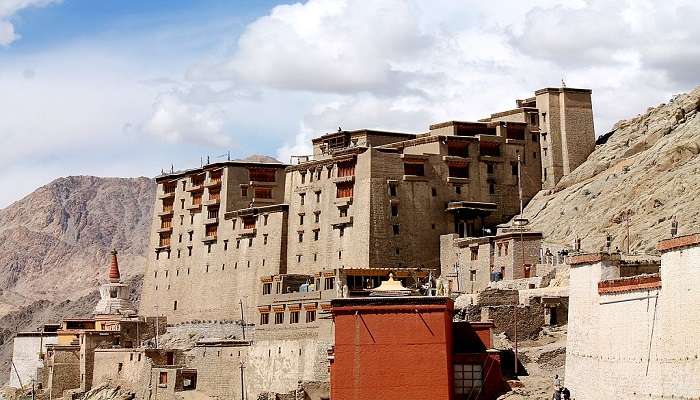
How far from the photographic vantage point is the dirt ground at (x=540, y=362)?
154 ft

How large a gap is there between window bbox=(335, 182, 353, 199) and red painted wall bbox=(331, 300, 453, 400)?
96.2 feet

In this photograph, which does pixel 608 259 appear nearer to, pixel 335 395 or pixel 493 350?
pixel 493 350

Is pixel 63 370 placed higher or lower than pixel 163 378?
higher

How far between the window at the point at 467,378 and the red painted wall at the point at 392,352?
811 mm

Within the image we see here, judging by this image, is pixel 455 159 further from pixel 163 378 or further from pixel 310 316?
pixel 163 378

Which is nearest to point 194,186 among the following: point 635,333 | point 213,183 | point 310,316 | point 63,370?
point 213,183

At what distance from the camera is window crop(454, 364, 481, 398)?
48.6 meters

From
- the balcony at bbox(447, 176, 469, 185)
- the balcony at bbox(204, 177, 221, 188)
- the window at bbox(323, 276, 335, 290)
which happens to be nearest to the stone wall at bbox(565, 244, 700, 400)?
the window at bbox(323, 276, 335, 290)

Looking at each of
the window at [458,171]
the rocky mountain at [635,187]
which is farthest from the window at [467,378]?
the window at [458,171]

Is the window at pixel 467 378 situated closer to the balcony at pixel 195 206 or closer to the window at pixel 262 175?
the window at pixel 262 175

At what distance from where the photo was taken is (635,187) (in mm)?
69875

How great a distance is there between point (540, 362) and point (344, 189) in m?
29.7

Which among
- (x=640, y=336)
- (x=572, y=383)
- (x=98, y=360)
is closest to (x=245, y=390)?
(x=98, y=360)

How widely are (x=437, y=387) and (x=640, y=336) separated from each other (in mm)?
11448
